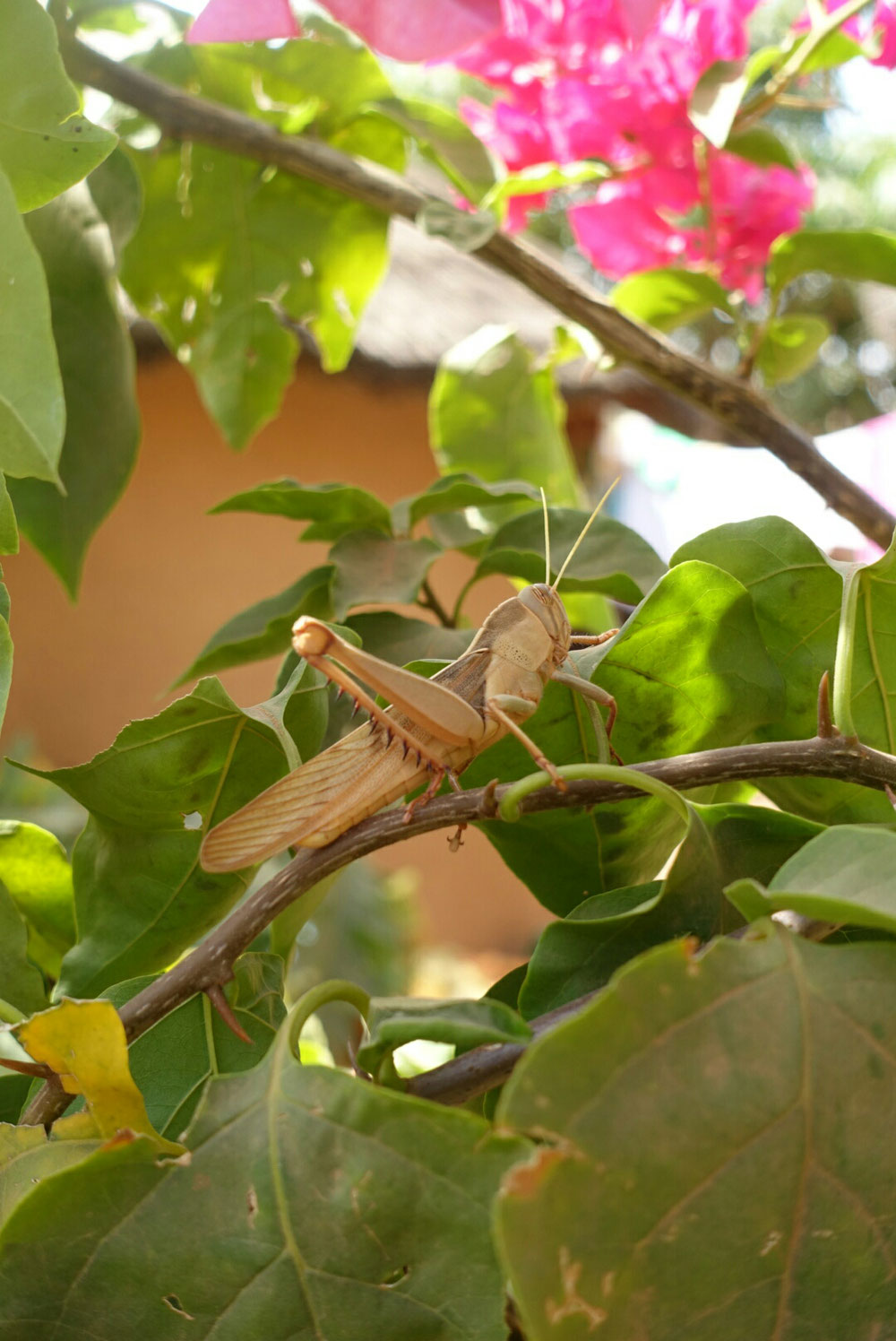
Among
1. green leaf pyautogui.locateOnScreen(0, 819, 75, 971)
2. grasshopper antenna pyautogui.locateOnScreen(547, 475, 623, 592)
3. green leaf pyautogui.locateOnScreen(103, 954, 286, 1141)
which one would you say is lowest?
green leaf pyautogui.locateOnScreen(0, 819, 75, 971)

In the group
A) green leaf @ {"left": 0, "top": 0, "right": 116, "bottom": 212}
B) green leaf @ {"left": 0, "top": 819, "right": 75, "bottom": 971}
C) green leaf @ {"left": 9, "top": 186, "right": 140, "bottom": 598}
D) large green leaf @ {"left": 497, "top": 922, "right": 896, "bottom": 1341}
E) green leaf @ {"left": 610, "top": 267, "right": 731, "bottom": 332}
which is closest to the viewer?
large green leaf @ {"left": 497, "top": 922, "right": 896, "bottom": 1341}

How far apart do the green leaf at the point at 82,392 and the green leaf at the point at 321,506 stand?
80mm

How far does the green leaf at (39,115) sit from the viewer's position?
0.97ft

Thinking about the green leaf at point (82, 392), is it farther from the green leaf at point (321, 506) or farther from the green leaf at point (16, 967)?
the green leaf at point (16, 967)

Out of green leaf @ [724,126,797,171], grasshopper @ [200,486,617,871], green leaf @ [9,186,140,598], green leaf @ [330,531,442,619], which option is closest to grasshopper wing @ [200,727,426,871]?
grasshopper @ [200,486,617,871]

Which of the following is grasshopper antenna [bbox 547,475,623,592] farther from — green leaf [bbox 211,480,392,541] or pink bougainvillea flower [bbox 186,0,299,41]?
pink bougainvillea flower [bbox 186,0,299,41]

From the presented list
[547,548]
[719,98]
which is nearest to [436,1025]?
[547,548]

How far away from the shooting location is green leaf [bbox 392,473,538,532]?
19.0 inches

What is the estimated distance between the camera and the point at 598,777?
0.90 ft

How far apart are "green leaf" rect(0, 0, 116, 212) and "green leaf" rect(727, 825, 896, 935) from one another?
264 millimetres

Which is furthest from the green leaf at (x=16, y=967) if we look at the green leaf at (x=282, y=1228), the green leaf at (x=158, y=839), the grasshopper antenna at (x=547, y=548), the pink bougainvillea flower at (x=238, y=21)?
the pink bougainvillea flower at (x=238, y=21)

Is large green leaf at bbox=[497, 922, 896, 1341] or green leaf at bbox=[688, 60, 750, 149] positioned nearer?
large green leaf at bbox=[497, 922, 896, 1341]

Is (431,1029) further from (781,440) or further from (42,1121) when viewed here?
(781,440)

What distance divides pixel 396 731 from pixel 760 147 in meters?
0.49
